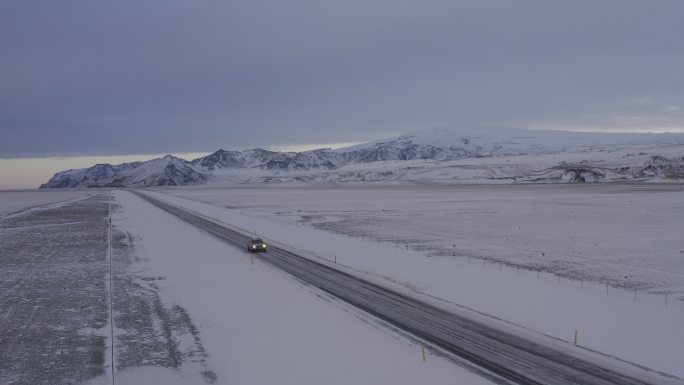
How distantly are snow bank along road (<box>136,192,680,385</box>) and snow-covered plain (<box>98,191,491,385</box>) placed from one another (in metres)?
0.92

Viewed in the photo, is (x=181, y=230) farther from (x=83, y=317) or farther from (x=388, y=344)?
(x=388, y=344)

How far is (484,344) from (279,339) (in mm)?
6768

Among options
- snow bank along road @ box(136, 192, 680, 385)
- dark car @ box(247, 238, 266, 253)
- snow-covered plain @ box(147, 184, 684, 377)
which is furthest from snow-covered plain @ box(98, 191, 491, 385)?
dark car @ box(247, 238, 266, 253)

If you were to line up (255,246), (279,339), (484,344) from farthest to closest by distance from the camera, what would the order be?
(255,246)
(279,339)
(484,344)

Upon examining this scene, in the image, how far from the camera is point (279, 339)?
62.1 ft

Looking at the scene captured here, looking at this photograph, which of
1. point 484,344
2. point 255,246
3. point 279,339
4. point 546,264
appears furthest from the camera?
point 255,246

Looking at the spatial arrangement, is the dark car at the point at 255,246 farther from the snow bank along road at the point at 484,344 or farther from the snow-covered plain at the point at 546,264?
the snow bank along road at the point at 484,344

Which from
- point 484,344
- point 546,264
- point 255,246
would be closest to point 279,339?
point 484,344

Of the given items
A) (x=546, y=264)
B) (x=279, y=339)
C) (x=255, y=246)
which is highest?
(x=255, y=246)

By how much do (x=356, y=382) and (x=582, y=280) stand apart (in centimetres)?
1799

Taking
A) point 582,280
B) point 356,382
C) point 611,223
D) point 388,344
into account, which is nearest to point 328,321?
point 388,344

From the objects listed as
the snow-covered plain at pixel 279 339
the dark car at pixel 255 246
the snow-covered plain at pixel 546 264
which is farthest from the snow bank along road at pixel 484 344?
the dark car at pixel 255 246

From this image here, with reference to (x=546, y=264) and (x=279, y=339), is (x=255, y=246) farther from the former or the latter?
(x=279, y=339)

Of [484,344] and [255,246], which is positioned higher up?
[255,246]
